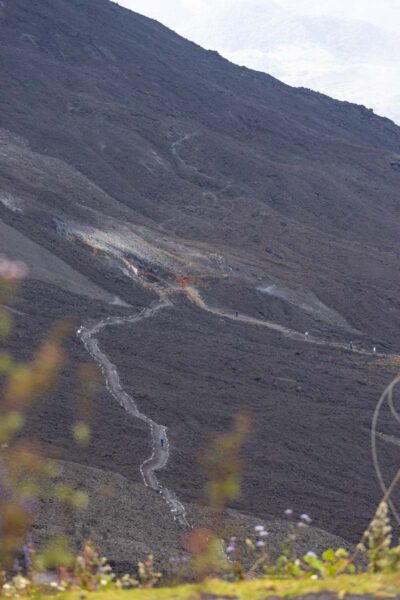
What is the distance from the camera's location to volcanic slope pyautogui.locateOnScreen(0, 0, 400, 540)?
23953mm

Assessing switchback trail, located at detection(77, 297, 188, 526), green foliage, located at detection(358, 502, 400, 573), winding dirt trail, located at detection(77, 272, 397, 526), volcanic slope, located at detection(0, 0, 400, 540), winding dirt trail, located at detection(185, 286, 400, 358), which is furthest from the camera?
winding dirt trail, located at detection(185, 286, 400, 358)

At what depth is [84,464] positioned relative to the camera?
20156 millimetres

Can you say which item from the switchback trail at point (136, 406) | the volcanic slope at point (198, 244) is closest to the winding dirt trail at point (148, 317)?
the switchback trail at point (136, 406)

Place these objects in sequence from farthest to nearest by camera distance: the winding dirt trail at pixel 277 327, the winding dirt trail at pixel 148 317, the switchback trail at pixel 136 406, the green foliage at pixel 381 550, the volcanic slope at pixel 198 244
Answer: the winding dirt trail at pixel 277 327 < the volcanic slope at pixel 198 244 < the winding dirt trail at pixel 148 317 < the switchback trail at pixel 136 406 < the green foliage at pixel 381 550

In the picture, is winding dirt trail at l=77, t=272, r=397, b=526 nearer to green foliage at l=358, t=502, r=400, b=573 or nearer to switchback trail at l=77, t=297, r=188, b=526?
switchback trail at l=77, t=297, r=188, b=526

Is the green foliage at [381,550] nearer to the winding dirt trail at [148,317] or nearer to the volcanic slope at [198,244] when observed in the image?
the winding dirt trail at [148,317]

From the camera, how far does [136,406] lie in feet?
84.3

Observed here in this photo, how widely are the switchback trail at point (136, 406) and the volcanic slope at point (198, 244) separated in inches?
10.2

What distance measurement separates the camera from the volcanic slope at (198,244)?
23953 millimetres

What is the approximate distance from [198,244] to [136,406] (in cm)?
2192

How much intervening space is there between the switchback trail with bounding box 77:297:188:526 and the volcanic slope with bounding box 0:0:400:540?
26 cm

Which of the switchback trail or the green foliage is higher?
the green foliage

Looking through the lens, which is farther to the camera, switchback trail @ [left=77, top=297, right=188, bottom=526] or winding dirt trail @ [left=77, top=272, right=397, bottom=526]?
winding dirt trail @ [left=77, top=272, right=397, bottom=526]

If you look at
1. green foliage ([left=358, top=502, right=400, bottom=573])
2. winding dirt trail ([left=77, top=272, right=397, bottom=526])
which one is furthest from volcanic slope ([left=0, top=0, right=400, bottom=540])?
green foliage ([left=358, top=502, right=400, bottom=573])
